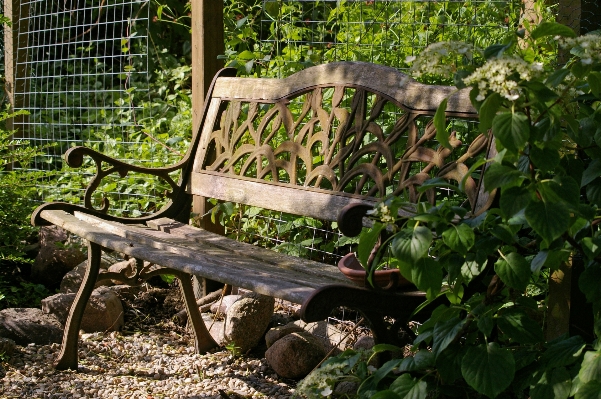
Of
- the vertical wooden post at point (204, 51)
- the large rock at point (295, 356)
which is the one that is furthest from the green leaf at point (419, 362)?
the vertical wooden post at point (204, 51)

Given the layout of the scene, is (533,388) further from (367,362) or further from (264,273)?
(264,273)

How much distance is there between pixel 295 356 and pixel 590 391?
1.83 metres

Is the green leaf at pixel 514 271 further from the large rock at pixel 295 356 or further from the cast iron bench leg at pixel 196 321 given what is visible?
the cast iron bench leg at pixel 196 321

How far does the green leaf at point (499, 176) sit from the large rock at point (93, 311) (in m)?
2.73

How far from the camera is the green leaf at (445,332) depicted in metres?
2.01

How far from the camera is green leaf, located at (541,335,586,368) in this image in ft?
6.36

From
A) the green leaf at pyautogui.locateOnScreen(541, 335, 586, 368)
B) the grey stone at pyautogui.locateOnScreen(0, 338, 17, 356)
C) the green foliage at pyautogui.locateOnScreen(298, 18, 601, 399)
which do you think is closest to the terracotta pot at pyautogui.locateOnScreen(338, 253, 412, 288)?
the green foliage at pyautogui.locateOnScreen(298, 18, 601, 399)

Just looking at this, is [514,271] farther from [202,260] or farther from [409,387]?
[202,260]

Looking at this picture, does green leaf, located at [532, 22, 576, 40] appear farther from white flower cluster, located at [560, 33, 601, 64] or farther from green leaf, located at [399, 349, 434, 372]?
green leaf, located at [399, 349, 434, 372]

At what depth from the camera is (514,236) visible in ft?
Result: 6.75

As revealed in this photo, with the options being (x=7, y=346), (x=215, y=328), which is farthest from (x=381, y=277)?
(x=7, y=346)

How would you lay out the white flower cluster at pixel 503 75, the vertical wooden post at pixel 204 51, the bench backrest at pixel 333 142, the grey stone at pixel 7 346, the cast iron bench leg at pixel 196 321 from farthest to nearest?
the vertical wooden post at pixel 204 51 < the cast iron bench leg at pixel 196 321 < the grey stone at pixel 7 346 < the bench backrest at pixel 333 142 < the white flower cluster at pixel 503 75

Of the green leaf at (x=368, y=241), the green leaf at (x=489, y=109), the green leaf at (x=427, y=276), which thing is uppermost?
the green leaf at (x=489, y=109)

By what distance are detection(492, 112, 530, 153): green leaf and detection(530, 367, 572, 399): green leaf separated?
555 mm
